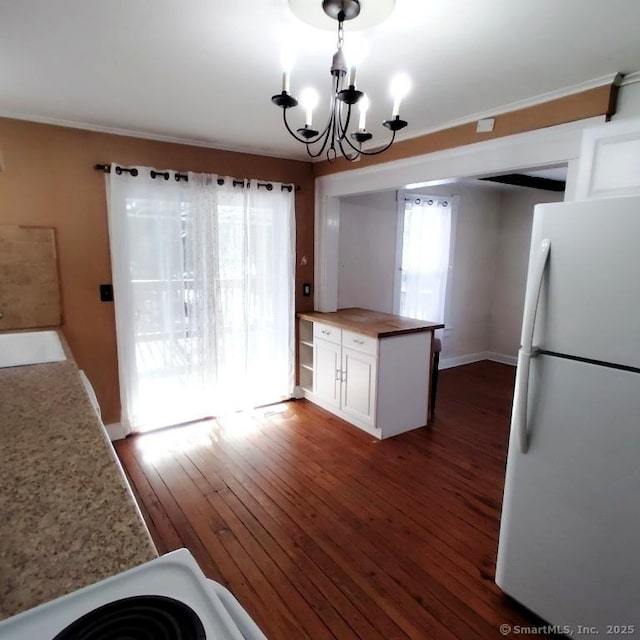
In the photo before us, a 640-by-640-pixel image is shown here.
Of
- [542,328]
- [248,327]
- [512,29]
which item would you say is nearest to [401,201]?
[248,327]

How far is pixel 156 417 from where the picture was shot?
3393 mm

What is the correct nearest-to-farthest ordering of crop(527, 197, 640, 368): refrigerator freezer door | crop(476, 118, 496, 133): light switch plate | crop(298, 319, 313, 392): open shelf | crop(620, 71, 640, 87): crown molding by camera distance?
crop(527, 197, 640, 368): refrigerator freezer door → crop(620, 71, 640, 87): crown molding → crop(476, 118, 496, 133): light switch plate → crop(298, 319, 313, 392): open shelf

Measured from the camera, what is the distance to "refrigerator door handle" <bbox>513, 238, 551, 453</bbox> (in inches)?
58.9

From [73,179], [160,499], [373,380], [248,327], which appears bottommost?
[160,499]

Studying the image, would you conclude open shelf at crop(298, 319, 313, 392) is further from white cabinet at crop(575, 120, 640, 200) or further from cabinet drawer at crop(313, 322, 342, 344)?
white cabinet at crop(575, 120, 640, 200)

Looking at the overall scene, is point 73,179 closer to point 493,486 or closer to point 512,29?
point 512,29

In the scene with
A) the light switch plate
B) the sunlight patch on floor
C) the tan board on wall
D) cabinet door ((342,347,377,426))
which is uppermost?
the light switch plate

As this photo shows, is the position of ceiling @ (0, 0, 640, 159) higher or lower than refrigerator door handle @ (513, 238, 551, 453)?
higher

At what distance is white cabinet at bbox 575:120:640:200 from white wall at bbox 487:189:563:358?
3363 millimetres

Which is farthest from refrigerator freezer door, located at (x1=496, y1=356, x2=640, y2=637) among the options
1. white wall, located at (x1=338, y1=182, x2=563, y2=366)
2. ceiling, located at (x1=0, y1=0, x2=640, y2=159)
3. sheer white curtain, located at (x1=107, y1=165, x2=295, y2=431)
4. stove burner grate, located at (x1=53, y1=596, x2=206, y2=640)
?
white wall, located at (x1=338, y1=182, x2=563, y2=366)

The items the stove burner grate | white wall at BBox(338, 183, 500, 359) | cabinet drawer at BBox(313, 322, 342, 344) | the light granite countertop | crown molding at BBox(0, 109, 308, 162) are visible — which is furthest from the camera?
white wall at BBox(338, 183, 500, 359)

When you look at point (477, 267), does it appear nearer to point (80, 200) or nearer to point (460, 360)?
point (460, 360)

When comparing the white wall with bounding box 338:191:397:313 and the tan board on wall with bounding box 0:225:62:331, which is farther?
the white wall with bounding box 338:191:397:313

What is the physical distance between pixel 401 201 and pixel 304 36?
3.06 metres
